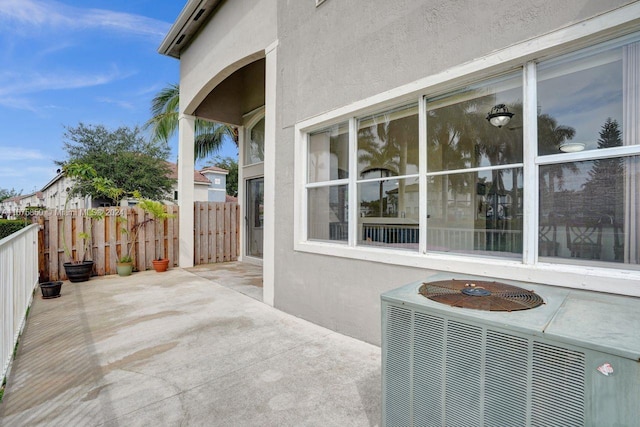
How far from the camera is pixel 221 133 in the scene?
13875 millimetres

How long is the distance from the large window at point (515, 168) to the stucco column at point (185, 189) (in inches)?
236

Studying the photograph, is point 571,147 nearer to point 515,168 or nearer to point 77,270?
point 515,168

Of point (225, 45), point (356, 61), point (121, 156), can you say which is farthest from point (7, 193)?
point (356, 61)

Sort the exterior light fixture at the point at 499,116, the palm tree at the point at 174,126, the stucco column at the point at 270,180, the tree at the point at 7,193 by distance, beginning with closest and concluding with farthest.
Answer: the exterior light fixture at the point at 499,116 < the stucco column at the point at 270,180 < the palm tree at the point at 174,126 < the tree at the point at 7,193

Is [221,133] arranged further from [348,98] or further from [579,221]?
[579,221]

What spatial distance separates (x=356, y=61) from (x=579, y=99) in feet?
7.46

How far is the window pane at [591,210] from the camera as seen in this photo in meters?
2.05

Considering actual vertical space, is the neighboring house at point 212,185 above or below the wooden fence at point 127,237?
above

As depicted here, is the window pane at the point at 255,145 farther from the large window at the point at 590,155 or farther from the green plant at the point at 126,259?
the large window at the point at 590,155

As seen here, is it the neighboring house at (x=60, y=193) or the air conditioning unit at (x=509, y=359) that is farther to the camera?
the neighboring house at (x=60, y=193)

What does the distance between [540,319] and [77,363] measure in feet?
12.9

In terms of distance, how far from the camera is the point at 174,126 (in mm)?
11453

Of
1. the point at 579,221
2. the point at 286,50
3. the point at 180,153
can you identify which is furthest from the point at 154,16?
the point at 579,221

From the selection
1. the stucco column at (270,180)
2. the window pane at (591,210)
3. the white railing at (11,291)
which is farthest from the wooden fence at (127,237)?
the window pane at (591,210)
